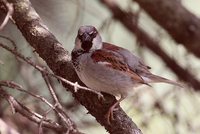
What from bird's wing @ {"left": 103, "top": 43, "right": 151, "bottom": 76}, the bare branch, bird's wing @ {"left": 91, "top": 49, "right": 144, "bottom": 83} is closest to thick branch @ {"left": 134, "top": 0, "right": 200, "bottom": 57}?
bird's wing @ {"left": 103, "top": 43, "right": 151, "bottom": 76}

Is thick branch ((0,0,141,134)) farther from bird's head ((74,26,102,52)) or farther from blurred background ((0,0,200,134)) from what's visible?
blurred background ((0,0,200,134))

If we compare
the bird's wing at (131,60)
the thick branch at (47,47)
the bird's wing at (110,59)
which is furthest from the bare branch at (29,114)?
the bird's wing at (131,60)

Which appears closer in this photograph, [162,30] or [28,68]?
[28,68]

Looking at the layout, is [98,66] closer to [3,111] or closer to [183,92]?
[3,111]

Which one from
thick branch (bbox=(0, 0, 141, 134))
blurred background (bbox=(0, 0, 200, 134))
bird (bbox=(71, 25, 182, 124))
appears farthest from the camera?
blurred background (bbox=(0, 0, 200, 134))

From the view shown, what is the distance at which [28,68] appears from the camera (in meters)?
3.47

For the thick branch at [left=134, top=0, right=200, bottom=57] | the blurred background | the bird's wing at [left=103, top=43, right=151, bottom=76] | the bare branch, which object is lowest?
the bare branch

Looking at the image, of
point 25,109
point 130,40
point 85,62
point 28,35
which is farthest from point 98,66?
point 130,40

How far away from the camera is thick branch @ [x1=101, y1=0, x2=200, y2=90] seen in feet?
12.1

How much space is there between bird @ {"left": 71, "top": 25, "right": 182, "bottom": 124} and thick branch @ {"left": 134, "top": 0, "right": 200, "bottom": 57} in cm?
92

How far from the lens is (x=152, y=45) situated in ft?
12.7

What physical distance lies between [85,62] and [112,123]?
1.41 ft

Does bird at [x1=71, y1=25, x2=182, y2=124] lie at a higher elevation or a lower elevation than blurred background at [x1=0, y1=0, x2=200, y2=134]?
lower

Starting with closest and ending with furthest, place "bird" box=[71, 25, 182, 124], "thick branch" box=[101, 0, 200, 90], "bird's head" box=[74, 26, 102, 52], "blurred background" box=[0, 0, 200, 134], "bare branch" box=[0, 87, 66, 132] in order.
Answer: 1. "bare branch" box=[0, 87, 66, 132]
2. "bird" box=[71, 25, 182, 124]
3. "bird's head" box=[74, 26, 102, 52]
4. "blurred background" box=[0, 0, 200, 134]
5. "thick branch" box=[101, 0, 200, 90]
